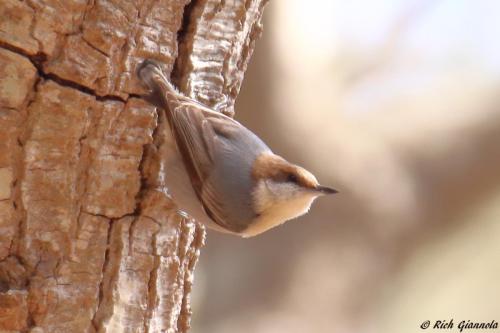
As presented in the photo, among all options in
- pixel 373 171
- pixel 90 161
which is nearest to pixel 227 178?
pixel 90 161

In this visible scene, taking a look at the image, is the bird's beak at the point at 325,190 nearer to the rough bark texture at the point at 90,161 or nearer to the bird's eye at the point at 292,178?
the bird's eye at the point at 292,178

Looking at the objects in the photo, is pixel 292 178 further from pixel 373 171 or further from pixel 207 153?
pixel 373 171

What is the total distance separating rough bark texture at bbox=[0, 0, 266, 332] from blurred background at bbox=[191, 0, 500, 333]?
3.90 feet

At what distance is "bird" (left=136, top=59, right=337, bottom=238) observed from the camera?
1850 mm

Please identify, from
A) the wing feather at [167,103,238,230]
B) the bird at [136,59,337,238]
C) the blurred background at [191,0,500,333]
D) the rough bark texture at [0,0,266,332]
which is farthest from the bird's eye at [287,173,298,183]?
the blurred background at [191,0,500,333]

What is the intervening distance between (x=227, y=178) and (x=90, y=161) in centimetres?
40

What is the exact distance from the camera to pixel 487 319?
3225 millimetres

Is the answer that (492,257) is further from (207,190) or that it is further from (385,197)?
(207,190)

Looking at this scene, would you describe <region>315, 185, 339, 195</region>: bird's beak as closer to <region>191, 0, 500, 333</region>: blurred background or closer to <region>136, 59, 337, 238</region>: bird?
<region>136, 59, 337, 238</region>: bird

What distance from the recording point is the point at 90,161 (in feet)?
5.39

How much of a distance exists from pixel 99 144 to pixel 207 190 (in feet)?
1.19

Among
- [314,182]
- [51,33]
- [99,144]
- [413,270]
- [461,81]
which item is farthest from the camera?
[413,270]

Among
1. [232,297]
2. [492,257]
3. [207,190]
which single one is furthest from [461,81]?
[207,190]

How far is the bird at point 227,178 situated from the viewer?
1.85 metres
